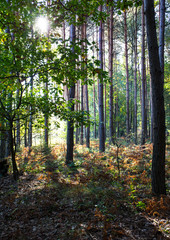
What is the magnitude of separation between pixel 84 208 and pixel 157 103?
337cm

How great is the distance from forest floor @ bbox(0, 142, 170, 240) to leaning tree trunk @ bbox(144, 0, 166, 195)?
58 cm

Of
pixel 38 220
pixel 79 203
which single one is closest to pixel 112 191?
pixel 79 203

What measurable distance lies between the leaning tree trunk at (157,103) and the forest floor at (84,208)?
0.58 meters

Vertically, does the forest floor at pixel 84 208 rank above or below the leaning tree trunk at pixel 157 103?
below

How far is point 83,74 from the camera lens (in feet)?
13.4

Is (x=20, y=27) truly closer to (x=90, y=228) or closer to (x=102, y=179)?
(x=90, y=228)

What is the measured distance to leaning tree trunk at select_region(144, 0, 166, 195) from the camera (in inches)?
174

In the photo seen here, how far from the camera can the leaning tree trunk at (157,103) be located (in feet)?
14.5

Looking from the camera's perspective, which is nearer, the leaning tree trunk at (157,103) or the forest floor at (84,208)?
the forest floor at (84,208)

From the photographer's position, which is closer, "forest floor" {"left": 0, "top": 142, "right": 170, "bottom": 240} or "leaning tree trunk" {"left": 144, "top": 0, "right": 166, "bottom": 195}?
"forest floor" {"left": 0, "top": 142, "right": 170, "bottom": 240}

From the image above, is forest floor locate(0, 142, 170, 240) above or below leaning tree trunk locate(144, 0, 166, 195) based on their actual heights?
below

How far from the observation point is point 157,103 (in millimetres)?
4461

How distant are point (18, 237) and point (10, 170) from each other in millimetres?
5077

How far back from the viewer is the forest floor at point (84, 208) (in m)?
3.37
